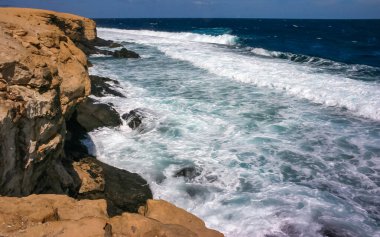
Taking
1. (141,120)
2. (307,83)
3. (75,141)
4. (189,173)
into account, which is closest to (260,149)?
(189,173)

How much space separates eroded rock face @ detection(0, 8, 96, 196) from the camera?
390 centimetres

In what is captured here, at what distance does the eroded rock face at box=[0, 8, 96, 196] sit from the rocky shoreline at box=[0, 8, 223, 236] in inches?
0.5

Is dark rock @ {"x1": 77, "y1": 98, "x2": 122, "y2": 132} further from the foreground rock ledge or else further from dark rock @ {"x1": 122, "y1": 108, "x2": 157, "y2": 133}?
the foreground rock ledge

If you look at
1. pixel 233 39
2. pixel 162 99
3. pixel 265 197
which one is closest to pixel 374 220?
pixel 265 197

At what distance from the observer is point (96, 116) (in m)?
9.52

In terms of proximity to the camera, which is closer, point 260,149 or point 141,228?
point 141,228

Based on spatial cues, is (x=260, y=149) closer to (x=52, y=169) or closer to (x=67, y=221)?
(x=52, y=169)

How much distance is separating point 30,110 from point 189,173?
12.2 ft

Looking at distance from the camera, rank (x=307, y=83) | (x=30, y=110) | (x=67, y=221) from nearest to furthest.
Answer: (x=67, y=221), (x=30, y=110), (x=307, y=83)

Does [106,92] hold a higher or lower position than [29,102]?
lower

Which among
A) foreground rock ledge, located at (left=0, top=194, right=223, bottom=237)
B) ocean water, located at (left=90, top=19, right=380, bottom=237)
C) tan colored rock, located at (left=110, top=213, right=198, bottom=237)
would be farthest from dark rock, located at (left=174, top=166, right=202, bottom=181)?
tan colored rock, located at (left=110, top=213, right=198, bottom=237)

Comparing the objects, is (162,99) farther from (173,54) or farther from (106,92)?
(173,54)

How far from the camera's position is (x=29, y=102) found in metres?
4.12

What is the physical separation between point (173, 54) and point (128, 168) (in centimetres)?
1801
